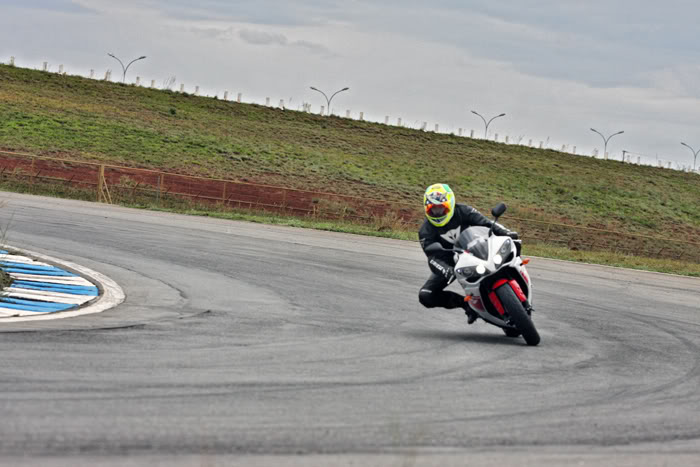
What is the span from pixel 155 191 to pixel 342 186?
24.0 m

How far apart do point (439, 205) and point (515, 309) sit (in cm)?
156

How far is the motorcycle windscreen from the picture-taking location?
10.2 metres

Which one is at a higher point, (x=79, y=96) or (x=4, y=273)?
(x=79, y=96)

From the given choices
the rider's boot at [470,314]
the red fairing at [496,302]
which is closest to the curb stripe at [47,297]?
the rider's boot at [470,314]

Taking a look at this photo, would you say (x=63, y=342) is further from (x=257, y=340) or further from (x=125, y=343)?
(x=257, y=340)

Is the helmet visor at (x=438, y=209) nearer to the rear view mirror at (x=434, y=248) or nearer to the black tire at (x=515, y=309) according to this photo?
the rear view mirror at (x=434, y=248)

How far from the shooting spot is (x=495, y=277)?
1024cm

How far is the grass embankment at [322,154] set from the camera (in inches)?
2459

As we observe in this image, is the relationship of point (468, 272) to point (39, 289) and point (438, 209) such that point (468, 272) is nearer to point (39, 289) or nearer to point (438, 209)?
point (438, 209)

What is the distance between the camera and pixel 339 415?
6297mm

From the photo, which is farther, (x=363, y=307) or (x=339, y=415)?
(x=363, y=307)

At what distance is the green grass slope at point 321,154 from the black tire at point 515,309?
1931 inches

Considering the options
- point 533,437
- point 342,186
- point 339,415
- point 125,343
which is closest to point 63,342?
point 125,343

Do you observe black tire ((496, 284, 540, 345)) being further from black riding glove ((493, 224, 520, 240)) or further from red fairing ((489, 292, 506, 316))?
black riding glove ((493, 224, 520, 240))
